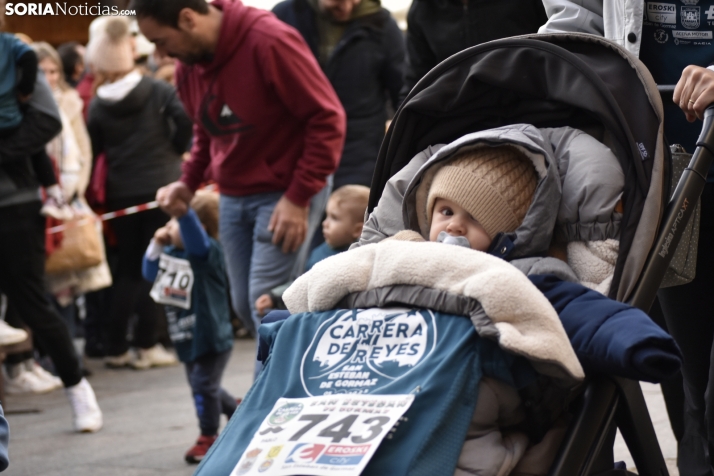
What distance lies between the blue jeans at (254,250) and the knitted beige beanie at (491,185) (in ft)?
6.04

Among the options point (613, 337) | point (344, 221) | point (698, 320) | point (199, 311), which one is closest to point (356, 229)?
point (344, 221)

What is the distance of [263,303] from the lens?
14.5 feet

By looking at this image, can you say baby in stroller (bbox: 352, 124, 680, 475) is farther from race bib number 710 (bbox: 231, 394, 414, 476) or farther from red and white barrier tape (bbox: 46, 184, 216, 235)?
red and white barrier tape (bbox: 46, 184, 216, 235)

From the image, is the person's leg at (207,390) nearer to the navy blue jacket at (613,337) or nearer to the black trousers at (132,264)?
the black trousers at (132,264)

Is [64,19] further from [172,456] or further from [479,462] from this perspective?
[479,462]

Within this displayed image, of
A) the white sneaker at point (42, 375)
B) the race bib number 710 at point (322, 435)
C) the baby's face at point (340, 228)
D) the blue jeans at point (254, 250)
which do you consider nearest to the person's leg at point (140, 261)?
the white sneaker at point (42, 375)

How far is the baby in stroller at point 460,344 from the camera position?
2109mm

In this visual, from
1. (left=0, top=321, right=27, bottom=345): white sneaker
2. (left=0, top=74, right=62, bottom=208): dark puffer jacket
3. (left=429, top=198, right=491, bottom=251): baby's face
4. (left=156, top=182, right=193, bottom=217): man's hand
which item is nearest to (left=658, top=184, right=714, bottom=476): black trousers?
(left=429, top=198, right=491, bottom=251): baby's face

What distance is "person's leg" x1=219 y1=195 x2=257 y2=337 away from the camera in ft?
15.4

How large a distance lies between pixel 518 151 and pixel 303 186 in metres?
1.83

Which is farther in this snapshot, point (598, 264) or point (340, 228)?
point (340, 228)

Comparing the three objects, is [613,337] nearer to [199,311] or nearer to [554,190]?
[554,190]

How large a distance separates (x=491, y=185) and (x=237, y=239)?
2.21 metres

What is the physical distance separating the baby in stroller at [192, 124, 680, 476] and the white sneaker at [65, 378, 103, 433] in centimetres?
321
